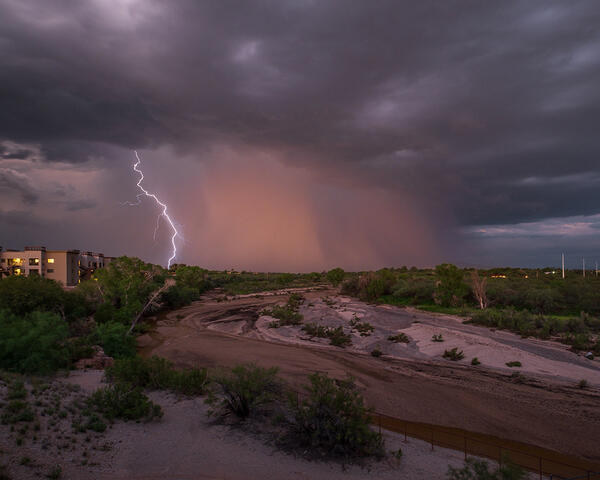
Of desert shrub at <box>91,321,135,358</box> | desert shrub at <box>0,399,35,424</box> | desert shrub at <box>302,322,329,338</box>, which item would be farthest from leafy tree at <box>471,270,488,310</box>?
desert shrub at <box>0,399,35,424</box>

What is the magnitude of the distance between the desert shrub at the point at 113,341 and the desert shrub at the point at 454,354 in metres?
24.1

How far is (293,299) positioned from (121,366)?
47.6 meters

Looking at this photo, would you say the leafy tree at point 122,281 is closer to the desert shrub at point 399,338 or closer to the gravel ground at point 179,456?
the desert shrub at point 399,338

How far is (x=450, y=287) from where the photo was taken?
51031 mm

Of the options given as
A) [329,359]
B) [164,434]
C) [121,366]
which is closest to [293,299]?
[329,359]

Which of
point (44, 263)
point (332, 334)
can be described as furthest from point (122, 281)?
point (44, 263)

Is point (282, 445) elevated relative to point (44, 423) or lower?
lower

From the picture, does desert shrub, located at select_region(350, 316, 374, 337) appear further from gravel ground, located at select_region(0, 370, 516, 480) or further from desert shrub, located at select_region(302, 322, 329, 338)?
gravel ground, located at select_region(0, 370, 516, 480)

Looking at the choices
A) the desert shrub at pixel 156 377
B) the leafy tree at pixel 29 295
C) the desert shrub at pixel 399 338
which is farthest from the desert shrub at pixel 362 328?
the leafy tree at pixel 29 295

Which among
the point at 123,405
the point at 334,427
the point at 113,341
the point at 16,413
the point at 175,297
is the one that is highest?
the point at 16,413

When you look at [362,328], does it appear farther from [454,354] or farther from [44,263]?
[44,263]

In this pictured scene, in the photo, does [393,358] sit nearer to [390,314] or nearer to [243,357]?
[243,357]

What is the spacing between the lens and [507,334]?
34.8 metres

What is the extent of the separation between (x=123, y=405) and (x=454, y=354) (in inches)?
938
